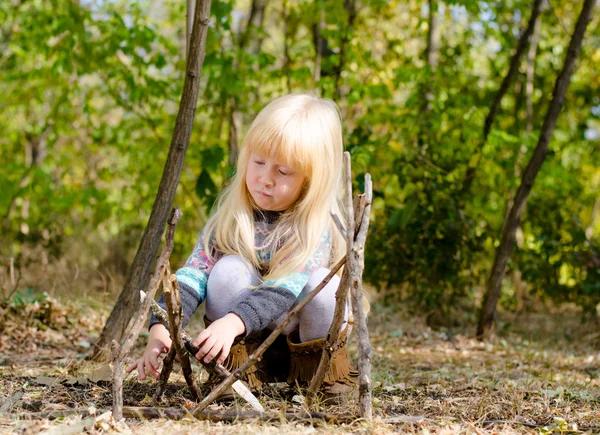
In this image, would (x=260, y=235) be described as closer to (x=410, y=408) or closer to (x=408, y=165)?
(x=410, y=408)

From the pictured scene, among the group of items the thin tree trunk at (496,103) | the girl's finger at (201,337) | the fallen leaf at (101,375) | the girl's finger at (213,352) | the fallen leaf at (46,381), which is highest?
the thin tree trunk at (496,103)

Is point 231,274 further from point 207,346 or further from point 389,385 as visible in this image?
point 389,385

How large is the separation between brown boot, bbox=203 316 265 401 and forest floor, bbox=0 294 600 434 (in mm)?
56

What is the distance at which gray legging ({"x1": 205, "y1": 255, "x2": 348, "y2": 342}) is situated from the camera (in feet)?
7.30

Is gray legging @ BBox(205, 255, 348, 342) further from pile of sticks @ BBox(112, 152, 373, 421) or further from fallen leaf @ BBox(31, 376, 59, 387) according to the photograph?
fallen leaf @ BBox(31, 376, 59, 387)

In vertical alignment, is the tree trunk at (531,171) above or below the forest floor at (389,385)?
above

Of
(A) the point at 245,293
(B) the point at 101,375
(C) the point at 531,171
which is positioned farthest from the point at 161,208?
(C) the point at 531,171

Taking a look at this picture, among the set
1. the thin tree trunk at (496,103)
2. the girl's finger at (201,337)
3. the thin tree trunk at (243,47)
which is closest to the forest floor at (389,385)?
the girl's finger at (201,337)

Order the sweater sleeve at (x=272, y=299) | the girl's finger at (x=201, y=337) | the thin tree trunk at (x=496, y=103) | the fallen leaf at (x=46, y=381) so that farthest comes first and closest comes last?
1. the thin tree trunk at (x=496, y=103)
2. the fallen leaf at (x=46, y=381)
3. the sweater sleeve at (x=272, y=299)
4. the girl's finger at (x=201, y=337)

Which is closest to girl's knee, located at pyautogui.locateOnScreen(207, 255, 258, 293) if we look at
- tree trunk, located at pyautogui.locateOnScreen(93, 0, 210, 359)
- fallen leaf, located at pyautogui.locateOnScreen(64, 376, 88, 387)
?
fallen leaf, located at pyautogui.locateOnScreen(64, 376, 88, 387)

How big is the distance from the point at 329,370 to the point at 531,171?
2563 millimetres

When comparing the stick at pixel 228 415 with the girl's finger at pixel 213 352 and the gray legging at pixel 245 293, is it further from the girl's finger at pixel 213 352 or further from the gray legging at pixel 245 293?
the gray legging at pixel 245 293

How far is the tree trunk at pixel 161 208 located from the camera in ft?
9.87

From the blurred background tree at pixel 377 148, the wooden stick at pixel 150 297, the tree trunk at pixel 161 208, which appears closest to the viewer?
the wooden stick at pixel 150 297
